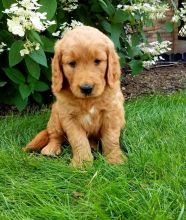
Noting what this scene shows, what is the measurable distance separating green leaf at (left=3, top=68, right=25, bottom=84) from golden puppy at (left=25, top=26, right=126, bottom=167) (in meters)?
0.76

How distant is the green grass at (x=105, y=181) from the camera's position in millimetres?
2816

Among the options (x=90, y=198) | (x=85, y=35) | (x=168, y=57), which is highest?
(x=85, y=35)

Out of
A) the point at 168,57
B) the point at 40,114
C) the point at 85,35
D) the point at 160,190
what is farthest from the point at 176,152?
the point at 168,57

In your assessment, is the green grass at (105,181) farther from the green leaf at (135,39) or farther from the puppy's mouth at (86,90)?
the green leaf at (135,39)

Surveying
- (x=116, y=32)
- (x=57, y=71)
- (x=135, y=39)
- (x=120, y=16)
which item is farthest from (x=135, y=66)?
(x=57, y=71)

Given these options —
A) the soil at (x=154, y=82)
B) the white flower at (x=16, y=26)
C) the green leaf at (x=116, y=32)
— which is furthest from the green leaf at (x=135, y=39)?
the white flower at (x=16, y=26)

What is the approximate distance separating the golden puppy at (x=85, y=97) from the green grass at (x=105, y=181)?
0.14 meters

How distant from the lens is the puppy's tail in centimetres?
377

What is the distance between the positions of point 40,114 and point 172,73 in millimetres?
2292

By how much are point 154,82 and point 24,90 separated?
2.09 meters

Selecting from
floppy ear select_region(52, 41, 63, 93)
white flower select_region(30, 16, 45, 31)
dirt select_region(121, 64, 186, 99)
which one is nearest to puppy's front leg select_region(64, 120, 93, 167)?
floppy ear select_region(52, 41, 63, 93)

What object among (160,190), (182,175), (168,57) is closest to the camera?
(160,190)

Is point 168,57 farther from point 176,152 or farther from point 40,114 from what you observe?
point 176,152

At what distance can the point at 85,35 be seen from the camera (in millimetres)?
3354
